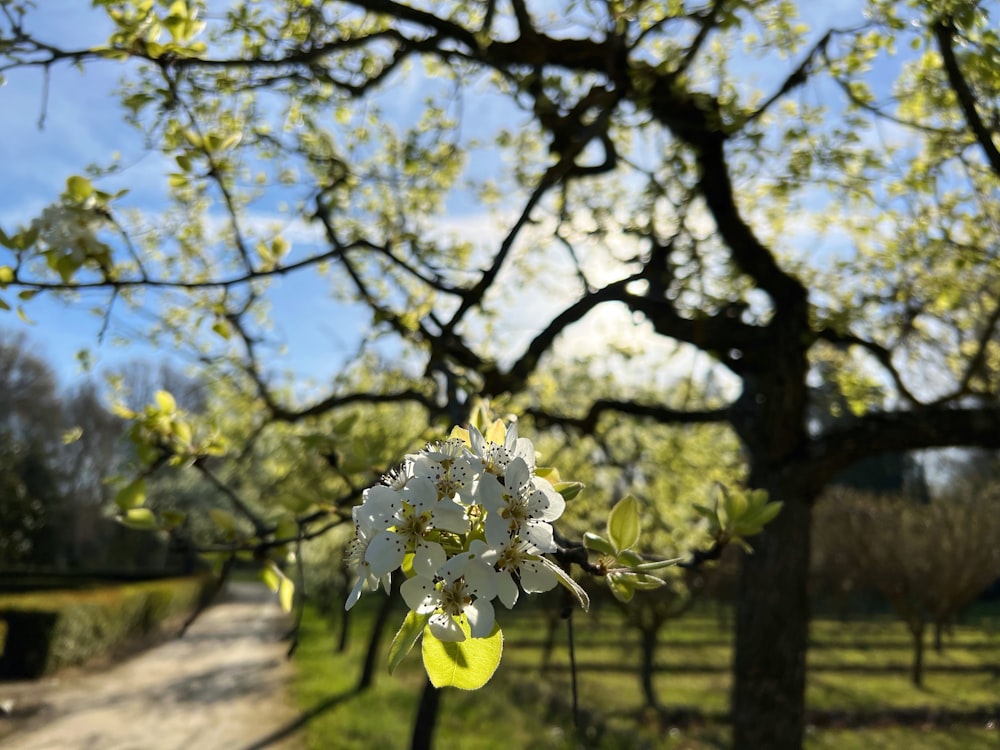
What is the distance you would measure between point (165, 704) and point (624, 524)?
10355 millimetres

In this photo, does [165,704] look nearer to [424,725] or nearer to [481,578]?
[424,725]

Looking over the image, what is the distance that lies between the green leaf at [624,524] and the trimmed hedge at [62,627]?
11.9 metres

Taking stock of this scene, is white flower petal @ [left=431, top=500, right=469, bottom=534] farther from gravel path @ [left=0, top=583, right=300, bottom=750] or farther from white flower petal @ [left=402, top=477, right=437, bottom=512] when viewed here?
gravel path @ [left=0, top=583, right=300, bottom=750]

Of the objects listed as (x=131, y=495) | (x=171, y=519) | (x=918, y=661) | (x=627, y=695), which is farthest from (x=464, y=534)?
(x=918, y=661)

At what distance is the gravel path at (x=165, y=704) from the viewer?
25.7 feet

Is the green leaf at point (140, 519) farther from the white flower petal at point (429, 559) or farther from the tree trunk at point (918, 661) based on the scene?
the tree trunk at point (918, 661)

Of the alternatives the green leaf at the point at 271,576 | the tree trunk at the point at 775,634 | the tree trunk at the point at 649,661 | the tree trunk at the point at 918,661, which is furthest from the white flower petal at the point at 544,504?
the tree trunk at the point at 918,661

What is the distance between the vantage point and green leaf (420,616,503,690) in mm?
1008

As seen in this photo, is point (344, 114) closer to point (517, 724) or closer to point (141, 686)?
point (517, 724)

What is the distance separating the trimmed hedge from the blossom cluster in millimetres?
11944

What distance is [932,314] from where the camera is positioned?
20.1 ft

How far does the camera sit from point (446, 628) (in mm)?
969

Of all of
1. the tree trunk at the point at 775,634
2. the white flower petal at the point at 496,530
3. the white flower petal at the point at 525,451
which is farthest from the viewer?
the tree trunk at the point at 775,634

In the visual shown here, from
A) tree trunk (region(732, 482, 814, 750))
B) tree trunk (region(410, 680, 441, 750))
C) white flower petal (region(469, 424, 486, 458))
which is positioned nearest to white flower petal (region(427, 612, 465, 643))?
white flower petal (region(469, 424, 486, 458))
